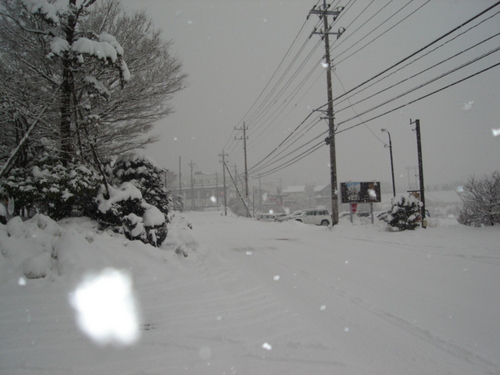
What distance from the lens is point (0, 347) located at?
2.97 m

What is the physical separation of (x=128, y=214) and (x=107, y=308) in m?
3.34

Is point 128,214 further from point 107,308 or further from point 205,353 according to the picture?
point 205,353

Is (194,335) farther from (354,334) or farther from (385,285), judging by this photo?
(385,285)

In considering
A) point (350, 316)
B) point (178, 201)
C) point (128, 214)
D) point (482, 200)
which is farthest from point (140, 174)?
point (178, 201)

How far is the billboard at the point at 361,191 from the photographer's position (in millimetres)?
22547

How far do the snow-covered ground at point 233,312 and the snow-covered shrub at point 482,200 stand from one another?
23.0ft

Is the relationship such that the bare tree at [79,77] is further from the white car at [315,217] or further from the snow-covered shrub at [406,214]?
the white car at [315,217]

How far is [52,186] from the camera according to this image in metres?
6.07

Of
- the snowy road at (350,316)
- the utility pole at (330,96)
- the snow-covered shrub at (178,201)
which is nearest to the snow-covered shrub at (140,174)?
the snowy road at (350,316)

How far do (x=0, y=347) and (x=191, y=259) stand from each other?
14.3 feet

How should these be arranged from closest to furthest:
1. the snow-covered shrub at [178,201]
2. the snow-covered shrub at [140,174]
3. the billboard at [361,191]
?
the snow-covered shrub at [140,174], the billboard at [361,191], the snow-covered shrub at [178,201]

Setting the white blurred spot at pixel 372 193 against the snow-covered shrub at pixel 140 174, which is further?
the white blurred spot at pixel 372 193

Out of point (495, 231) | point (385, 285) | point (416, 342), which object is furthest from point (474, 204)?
point (416, 342)

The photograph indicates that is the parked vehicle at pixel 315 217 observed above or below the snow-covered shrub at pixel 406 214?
below
